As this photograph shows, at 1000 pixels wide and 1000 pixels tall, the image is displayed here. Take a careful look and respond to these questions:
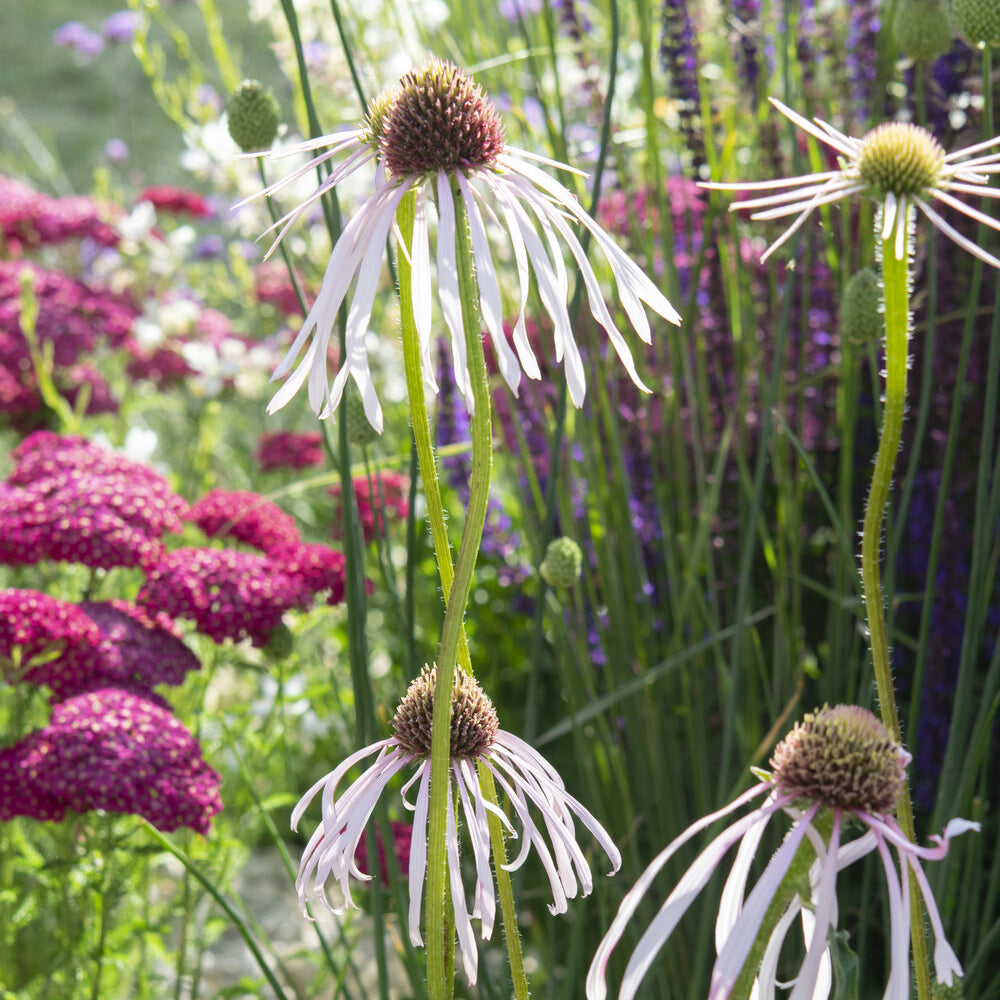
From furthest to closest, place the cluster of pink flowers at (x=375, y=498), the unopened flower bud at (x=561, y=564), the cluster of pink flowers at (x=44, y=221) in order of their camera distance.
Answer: the cluster of pink flowers at (x=44, y=221)
the cluster of pink flowers at (x=375, y=498)
the unopened flower bud at (x=561, y=564)

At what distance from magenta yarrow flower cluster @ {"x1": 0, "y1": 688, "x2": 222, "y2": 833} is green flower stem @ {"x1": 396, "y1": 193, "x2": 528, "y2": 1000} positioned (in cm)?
47

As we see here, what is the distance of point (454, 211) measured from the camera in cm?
51

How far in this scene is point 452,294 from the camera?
A: 0.47 metres

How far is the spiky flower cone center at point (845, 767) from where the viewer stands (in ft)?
1.49

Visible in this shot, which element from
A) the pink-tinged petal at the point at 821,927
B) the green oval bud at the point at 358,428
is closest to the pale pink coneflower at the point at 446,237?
the pink-tinged petal at the point at 821,927

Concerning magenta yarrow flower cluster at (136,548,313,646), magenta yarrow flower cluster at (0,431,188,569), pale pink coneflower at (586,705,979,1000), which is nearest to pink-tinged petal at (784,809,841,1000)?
pale pink coneflower at (586,705,979,1000)

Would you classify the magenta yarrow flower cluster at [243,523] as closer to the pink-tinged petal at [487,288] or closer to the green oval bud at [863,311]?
the green oval bud at [863,311]

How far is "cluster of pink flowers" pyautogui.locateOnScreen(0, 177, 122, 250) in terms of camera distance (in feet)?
7.48

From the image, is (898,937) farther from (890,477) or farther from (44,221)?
(44,221)

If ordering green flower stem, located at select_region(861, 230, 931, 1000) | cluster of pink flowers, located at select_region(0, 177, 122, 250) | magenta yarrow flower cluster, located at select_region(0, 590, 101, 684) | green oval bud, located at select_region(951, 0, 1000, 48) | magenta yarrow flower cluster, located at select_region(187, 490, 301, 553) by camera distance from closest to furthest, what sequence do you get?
green flower stem, located at select_region(861, 230, 931, 1000), green oval bud, located at select_region(951, 0, 1000, 48), magenta yarrow flower cluster, located at select_region(0, 590, 101, 684), magenta yarrow flower cluster, located at select_region(187, 490, 301, 553), cluster of pink flowers, located at select_region(0, 177, 122, 250)

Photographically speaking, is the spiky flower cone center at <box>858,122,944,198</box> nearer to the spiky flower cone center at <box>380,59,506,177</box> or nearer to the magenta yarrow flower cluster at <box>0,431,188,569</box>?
the spiky flower cone center at <box>380,59,506,177</box>

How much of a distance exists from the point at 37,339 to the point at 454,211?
163cm

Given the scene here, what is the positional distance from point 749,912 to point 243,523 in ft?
3.45

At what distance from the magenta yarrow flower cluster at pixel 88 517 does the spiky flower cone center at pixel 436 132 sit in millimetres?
784
